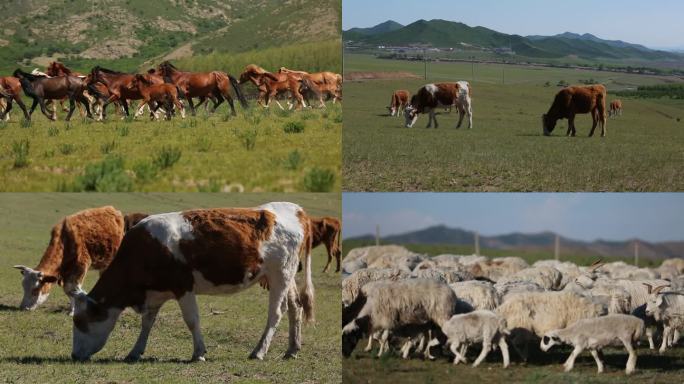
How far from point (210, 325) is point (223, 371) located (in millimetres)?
2519

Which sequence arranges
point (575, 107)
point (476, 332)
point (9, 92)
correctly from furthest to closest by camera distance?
point (575, 107) → point (9, 92) → point (476, 332)

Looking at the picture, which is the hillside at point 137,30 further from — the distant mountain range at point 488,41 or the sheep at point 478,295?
the sheep at point 478,295

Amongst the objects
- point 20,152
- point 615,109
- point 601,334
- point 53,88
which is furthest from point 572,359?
point 615,109

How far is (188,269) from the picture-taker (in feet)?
36.2

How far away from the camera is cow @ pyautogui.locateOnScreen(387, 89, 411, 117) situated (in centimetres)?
3725

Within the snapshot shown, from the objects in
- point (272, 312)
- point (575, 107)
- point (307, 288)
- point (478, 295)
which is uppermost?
point (575, 107)

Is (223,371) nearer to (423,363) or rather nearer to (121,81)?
(423,363)

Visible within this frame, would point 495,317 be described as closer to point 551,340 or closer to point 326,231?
point 551,340

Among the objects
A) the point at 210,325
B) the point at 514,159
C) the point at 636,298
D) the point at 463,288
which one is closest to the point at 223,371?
the point at 210,325

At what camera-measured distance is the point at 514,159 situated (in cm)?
2077

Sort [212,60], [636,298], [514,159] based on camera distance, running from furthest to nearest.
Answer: [212,60]
[514,159]
[636,298]

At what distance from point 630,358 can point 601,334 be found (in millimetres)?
558

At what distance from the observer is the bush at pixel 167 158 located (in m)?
15.2

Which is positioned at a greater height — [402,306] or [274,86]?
[274,86]
